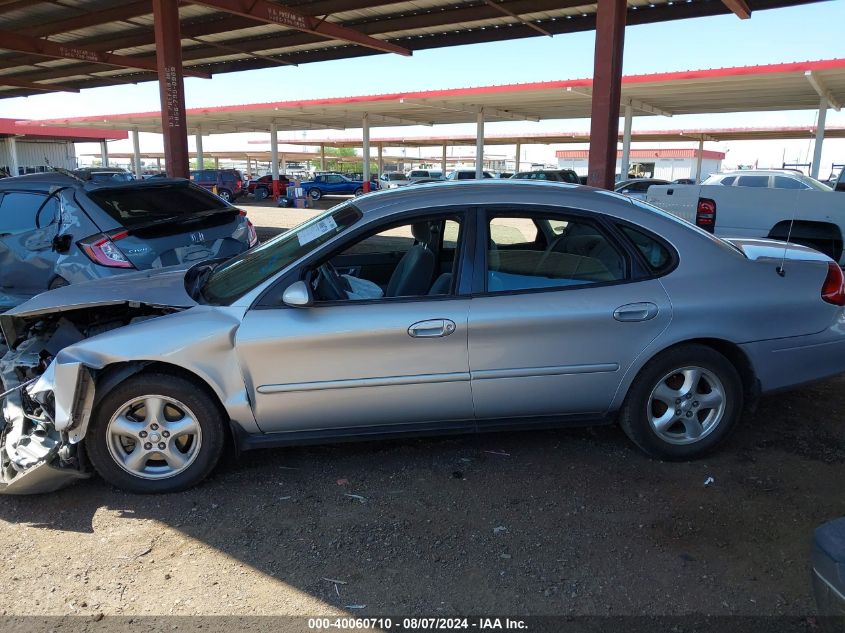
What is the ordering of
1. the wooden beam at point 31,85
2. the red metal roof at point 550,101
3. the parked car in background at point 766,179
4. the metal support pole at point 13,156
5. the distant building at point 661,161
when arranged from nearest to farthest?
the parked car in background at point 766,179
the red metal roof at point 550,101
the wooden beam at point 31,85
the metal support pole at point 13,156
the distant building at point 661,161

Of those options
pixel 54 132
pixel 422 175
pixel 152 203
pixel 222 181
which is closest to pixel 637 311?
pixel 152 203

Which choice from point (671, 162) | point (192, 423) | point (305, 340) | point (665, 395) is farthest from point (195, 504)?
point (671, 162)

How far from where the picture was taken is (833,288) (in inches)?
151

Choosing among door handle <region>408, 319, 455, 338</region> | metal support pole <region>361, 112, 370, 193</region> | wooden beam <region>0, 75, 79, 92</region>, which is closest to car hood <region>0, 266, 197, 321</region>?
door handle <region>408, 319, 455, 338</region>

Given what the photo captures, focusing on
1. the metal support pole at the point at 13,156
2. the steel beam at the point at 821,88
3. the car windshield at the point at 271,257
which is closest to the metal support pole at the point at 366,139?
the steel beam at the point at 821,88

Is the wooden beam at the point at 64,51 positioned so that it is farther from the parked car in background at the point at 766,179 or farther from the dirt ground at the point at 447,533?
the dirt ground at the point at 447,533

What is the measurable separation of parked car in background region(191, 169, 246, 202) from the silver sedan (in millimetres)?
29973

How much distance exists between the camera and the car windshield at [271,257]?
11.5 ft

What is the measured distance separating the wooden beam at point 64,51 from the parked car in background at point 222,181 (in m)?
13.8

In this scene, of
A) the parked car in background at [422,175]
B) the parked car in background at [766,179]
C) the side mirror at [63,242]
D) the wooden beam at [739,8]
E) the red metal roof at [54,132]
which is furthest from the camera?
the red metal roof at [54,132]

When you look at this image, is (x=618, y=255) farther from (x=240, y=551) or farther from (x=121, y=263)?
(x=121, y=263)

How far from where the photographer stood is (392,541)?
301 cm

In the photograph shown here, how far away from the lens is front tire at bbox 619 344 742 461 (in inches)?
140

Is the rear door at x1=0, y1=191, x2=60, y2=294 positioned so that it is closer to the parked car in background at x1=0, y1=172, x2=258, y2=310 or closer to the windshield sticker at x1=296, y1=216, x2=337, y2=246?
the parked car in background at x1=0, y1=172, x2=258, y2=310
